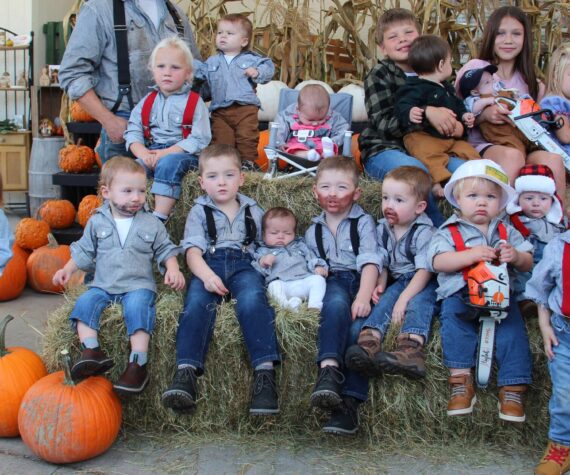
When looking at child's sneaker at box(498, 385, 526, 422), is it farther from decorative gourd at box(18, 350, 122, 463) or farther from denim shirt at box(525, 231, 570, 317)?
decorative gourd at box(18, 350, 122, 463)

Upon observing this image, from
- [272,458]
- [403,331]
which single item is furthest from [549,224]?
[272,458]

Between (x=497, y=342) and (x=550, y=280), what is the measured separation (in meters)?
0.43

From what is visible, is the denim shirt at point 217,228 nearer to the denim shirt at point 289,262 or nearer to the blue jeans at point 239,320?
the denim shirt at point 289,262

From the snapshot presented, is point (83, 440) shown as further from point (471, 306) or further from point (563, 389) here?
point (563, 389)

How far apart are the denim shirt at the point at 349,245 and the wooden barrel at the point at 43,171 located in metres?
4.77

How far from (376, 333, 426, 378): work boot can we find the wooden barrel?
Result: 5575 millimetres

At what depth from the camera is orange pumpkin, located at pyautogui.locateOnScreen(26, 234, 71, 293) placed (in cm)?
648

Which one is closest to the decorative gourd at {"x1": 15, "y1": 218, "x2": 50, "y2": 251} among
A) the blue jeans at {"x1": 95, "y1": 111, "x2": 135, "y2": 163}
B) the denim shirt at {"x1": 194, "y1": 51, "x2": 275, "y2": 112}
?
the blue jeans at {"x1": 95, "y1": 111, "x2": 135, "y2": 163}

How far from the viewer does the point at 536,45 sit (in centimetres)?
723

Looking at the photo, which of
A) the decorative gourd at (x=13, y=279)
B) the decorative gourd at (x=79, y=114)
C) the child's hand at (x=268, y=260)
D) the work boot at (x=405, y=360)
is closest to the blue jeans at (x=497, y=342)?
the work boot at (x=405, y=360)

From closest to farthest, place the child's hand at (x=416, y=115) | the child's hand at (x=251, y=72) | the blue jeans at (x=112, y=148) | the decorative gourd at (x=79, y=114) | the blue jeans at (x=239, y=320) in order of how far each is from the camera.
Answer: the blue jeans at (x=239, y=320) → the child's hand at (x=416, y=115) → the blue jeans at (x=112, y=148) → the child's hand at (x=251, y=72) → the decorative gourd at (x=79, y=114)

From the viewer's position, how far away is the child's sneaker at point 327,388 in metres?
3.53

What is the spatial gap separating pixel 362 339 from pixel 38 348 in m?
2.32

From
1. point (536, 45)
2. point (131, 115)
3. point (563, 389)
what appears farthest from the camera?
point (536, 45)
